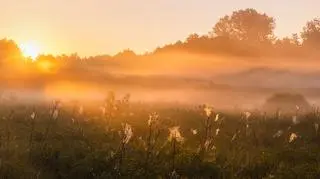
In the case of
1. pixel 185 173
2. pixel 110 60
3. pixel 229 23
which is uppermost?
pixel 229 23

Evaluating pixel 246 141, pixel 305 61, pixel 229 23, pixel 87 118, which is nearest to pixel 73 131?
pixel 87 118

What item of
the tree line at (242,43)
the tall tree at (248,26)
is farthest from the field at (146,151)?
the tall tree at (248,26)

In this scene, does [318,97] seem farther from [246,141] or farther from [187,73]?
[246,141]

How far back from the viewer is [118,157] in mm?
15438

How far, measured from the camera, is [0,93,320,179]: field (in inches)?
573

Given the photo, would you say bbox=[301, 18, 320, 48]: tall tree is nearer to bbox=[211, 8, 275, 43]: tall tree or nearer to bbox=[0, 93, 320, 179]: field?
bbox=[211, 8, 275, 43]: tall tree

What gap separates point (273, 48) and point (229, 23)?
1455 cm

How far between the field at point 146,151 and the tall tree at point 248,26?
6851 cm

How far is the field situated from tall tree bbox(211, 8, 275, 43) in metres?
68.5

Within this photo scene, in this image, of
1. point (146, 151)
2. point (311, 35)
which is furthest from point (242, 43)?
point (146, 151)

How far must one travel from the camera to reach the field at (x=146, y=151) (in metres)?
14.5

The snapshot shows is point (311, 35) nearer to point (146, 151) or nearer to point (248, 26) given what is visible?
point (248, 26)

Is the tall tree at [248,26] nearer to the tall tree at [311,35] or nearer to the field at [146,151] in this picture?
the tall tree at [311,35]

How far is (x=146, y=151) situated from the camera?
54.0 feet
